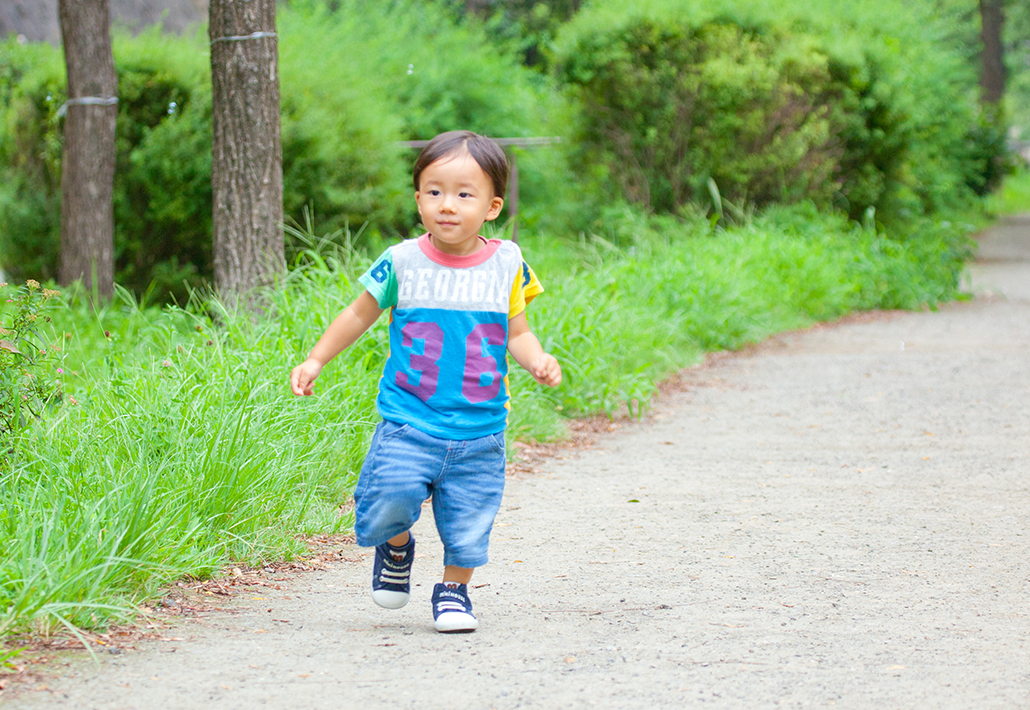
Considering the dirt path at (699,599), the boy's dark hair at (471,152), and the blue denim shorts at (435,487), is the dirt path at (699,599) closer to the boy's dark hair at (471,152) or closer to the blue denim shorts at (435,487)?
the blue denim shorts at (435,487)

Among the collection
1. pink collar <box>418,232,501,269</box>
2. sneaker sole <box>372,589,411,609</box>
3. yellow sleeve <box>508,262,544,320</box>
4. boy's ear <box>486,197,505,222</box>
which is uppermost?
boy's ear <box>486,197,505,222</box>

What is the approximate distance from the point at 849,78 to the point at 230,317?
887cm

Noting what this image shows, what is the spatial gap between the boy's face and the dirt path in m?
1.18

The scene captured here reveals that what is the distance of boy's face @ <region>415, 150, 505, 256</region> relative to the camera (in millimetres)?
3148

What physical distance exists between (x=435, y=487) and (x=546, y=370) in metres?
0.47

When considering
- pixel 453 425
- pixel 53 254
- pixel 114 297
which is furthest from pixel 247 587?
pixel 53 254

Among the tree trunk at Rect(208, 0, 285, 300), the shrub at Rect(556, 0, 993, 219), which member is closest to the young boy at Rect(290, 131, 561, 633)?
the tree trunk at Rect(208, 0, 285, 300)

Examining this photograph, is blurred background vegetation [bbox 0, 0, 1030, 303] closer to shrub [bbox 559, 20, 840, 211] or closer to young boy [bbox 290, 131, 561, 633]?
shrub [bbox 559, 20, 840, 211]

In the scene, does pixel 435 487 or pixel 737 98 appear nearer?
pixel 435 487

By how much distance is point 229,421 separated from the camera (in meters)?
4.08

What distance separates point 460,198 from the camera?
10.4 ft

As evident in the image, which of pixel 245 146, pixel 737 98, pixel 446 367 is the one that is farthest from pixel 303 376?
pixel 737 98

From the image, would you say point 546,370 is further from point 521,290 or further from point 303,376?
point 303,376

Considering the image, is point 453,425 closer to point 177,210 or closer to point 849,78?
point 177,210
